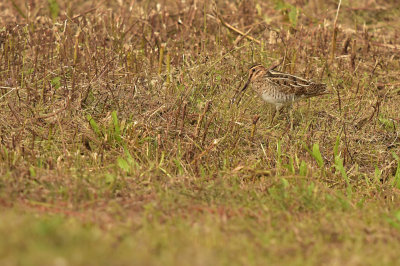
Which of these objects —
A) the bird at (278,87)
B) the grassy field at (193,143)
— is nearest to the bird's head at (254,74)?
the bird at (278,87)

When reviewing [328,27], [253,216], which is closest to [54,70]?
[253,216]

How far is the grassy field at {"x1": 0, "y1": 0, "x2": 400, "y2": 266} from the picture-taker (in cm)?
321

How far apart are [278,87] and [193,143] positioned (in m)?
1.21

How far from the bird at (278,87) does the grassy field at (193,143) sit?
15 centimetres

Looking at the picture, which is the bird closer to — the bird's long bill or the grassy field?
the bird's long bill

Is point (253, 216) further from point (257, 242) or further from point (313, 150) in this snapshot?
point (313, 150)

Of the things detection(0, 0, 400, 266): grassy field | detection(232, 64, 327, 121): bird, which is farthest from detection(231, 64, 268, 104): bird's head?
detection(0, 0, 400, 266): grassy field

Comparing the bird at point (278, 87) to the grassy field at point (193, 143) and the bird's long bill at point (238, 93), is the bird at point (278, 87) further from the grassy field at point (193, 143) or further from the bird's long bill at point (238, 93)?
the grassy field at point (193, 143)

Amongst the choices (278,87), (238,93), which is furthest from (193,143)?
(278,87)

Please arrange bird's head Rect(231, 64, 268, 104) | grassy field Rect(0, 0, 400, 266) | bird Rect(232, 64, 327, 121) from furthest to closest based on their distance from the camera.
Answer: bird's head Rect(231, 64, 268, 104), bird Rect(232, 64, 327, 121), grassy field Rect(0, 0, 400, 266)

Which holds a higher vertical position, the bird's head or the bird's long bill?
the bird's head

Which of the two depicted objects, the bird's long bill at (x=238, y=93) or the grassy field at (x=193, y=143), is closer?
the grassy field at (x=193, y=143)

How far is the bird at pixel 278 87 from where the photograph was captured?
5.61m

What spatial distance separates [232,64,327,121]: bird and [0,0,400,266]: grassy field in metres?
0.15
